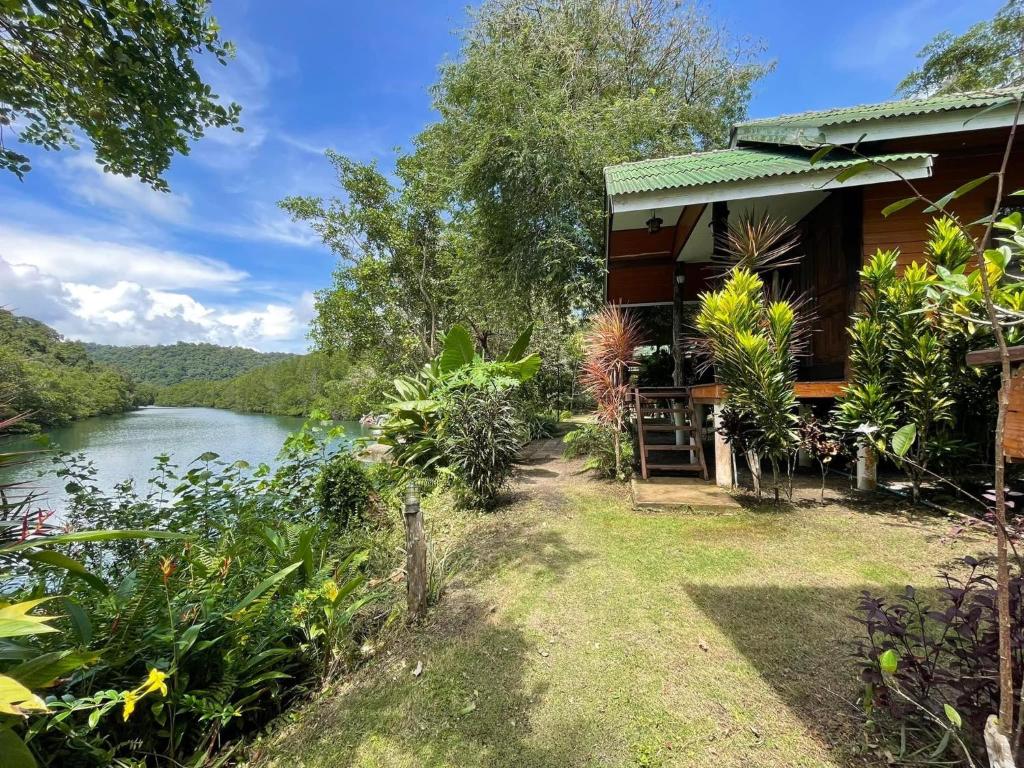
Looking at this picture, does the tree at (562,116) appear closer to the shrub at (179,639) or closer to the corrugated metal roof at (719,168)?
the corrugated metal roof at (719,168)

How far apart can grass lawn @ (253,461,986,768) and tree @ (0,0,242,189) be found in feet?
14.2

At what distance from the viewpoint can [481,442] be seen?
492 centimetres

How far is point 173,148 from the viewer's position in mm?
3611

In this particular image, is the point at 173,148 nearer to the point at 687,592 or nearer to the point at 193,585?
the point at 193,585

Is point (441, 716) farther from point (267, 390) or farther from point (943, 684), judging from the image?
point (267, 390)

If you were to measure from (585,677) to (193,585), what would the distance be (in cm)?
231

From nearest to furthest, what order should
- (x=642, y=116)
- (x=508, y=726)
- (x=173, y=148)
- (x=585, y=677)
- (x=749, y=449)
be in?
(x=508, y=726)
(x=585, y=677)
(x=173, y=148)
(x=749, y=449)
(x=642, y=116)

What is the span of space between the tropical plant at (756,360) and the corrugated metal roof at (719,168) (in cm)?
119

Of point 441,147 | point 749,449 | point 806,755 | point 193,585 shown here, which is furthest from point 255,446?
point 806,755

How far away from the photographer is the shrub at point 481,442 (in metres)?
4.93

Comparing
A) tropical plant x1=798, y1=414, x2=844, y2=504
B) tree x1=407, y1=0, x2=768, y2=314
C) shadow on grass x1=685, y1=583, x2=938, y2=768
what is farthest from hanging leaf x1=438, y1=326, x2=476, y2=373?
shadow on grass x1=685, y1=583, x2=938, y2=768

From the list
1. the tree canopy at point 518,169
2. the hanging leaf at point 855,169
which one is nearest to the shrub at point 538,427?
the tree canopy at point 518,169

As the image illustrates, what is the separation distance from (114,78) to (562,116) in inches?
348

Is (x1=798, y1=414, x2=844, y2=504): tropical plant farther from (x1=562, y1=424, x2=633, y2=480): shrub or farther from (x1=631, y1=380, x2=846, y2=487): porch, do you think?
(x1=562, y1=424, x2=633, y2=480): shrub
